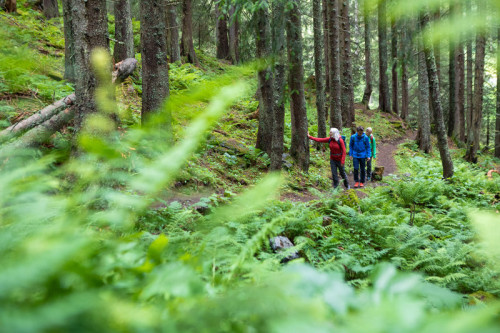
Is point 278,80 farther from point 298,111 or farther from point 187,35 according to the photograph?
point 187,35

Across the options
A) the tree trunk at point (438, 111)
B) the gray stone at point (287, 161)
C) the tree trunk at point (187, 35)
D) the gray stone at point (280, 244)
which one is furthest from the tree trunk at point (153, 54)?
the tree trunk at point (187, 35)

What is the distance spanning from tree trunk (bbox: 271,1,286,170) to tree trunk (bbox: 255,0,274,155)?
0.24 meters

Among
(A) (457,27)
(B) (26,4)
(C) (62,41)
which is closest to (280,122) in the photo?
(A) (457,27)

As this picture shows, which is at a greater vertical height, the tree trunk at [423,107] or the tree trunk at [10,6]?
the tree trunk at [10,6]

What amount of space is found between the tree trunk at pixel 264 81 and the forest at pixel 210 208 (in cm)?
7

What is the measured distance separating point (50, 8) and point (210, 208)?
16657 millimetres

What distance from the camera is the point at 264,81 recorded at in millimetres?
9164

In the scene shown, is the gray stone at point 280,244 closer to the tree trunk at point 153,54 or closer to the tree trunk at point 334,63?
the tree trunk at point 153,54

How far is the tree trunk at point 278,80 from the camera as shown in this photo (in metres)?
7.35

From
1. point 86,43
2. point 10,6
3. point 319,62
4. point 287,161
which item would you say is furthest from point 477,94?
point 10,6

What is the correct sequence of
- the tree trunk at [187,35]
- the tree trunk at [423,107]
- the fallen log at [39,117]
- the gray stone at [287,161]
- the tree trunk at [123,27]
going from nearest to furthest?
the fallen log at [39,117] → the gray stone at [287,161] → the tree trunk at [123,27] → the tree trunk at [423,107] → the tree trunk at [187,35]

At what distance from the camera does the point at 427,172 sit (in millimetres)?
11578

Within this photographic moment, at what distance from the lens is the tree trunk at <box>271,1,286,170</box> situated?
7.35 m

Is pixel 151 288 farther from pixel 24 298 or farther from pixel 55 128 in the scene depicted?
pixel 55 128
